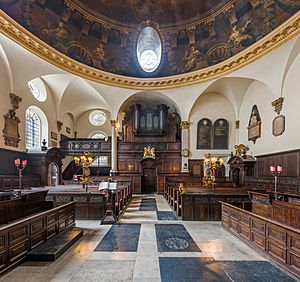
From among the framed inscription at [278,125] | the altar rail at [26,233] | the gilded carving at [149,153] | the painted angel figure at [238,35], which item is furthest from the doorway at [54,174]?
the painted angel figure at [238,35]

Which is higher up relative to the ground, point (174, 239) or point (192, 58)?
point (192, 58)

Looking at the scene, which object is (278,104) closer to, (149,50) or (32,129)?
(149,50)

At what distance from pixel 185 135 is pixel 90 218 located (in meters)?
10.9

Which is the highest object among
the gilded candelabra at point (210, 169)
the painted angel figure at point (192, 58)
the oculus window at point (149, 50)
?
the oculus window at point (149, 50)

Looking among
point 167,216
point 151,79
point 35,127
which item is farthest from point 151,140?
point 167,216

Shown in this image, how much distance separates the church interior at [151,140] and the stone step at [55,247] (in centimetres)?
3

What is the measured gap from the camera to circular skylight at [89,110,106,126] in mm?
21062

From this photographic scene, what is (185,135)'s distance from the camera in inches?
662

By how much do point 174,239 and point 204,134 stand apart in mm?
12510

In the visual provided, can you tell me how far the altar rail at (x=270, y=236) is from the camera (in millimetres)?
3551

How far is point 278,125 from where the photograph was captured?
11.1 meters

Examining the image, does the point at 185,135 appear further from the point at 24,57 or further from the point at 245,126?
the point at 24,57

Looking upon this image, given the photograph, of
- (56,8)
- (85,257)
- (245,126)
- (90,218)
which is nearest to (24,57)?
(56,8)

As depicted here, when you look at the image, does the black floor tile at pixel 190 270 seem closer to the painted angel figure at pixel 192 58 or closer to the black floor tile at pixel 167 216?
the black floor tile at pixel 167 216
